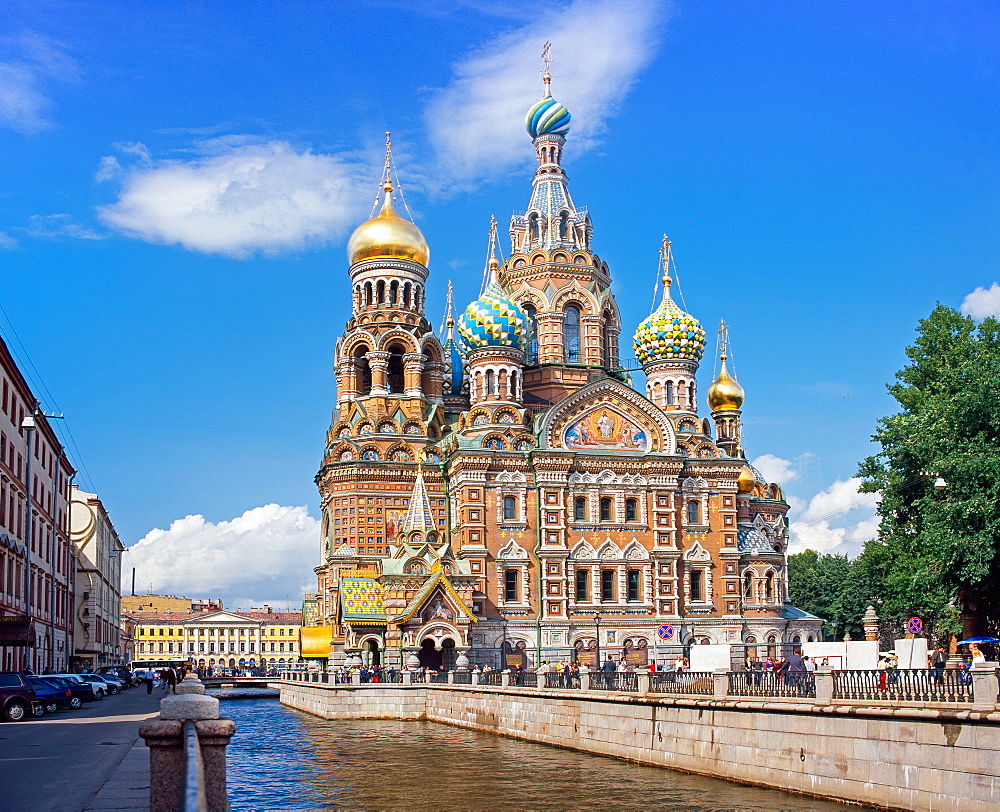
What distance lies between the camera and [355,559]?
176 feet

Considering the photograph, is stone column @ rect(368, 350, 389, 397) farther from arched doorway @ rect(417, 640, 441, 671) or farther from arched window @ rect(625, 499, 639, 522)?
arched doorway @ rect(417, 640, 441, 671)

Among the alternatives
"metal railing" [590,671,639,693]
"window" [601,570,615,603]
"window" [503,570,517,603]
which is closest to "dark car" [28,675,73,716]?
"metal railing" [590,671,639,693]

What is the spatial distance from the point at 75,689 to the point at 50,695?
17.3ft

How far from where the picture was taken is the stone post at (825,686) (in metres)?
19.3

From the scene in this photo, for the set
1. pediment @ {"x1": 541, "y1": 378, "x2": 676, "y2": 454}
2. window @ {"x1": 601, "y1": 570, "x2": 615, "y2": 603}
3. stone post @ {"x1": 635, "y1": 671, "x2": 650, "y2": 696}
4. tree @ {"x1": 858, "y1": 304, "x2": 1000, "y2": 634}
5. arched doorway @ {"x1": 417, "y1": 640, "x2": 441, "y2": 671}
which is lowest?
arched doorway @ {"x1": 417, "y1": 640, "x2": 441, "y2": 671}

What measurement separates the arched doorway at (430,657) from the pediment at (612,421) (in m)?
12.0

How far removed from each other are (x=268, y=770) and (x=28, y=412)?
77.6 feet

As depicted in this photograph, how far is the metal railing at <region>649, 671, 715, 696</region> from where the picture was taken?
24.6 m

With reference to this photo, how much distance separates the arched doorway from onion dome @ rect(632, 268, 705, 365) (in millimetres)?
19260

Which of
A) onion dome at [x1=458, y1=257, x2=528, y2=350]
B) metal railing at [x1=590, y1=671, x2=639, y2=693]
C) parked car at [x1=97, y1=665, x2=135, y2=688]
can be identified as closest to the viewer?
metal railing at [x1=590, y1=671, x2=639, y2=693]

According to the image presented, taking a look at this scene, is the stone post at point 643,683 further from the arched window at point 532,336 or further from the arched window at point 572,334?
the arched window at point 532,336

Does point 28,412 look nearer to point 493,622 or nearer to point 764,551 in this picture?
point 493,622

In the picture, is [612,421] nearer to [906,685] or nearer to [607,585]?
[607,585]

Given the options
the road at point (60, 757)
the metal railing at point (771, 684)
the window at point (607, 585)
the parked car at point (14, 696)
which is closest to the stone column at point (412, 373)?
the window at point (607, 585)
